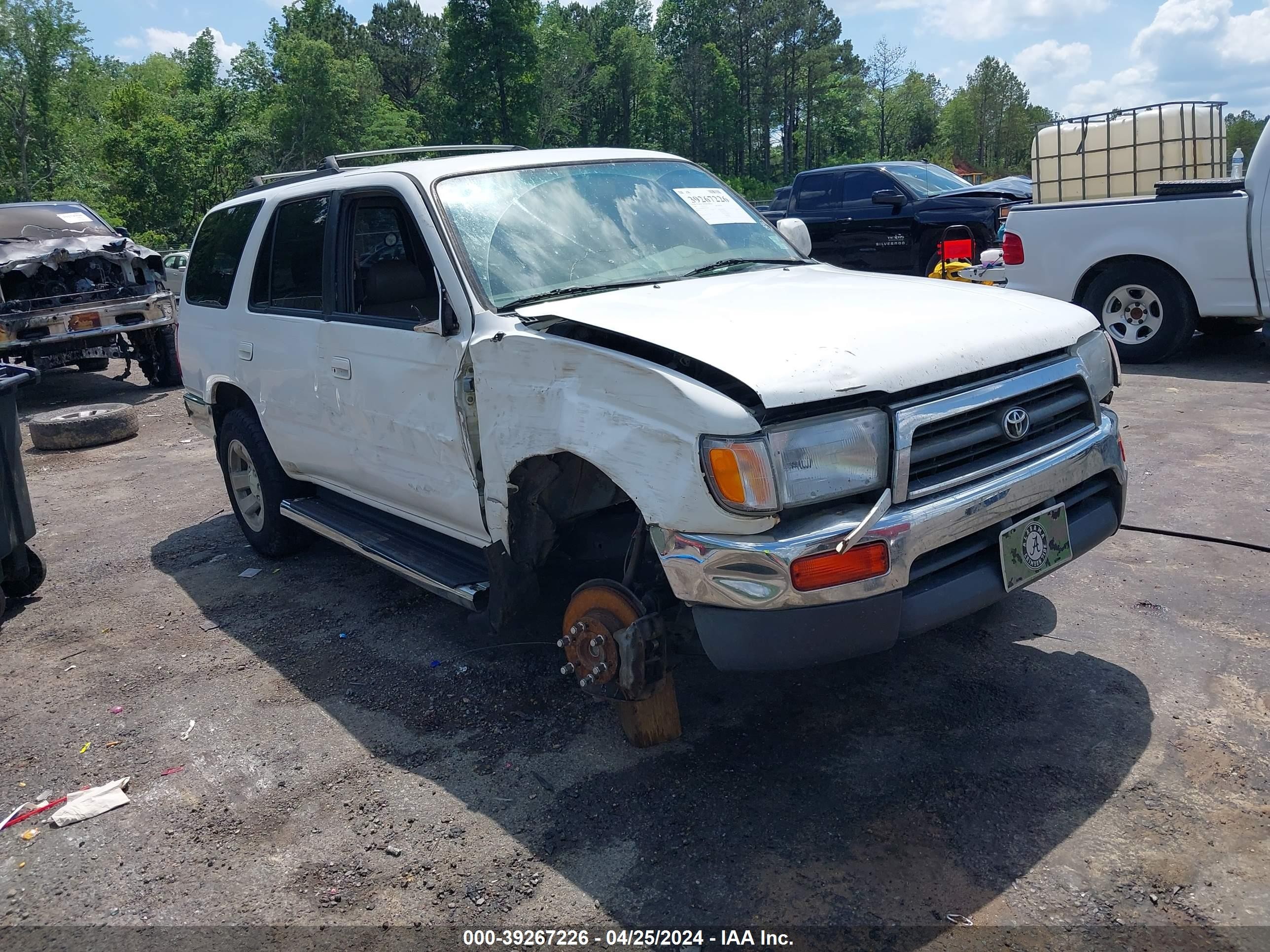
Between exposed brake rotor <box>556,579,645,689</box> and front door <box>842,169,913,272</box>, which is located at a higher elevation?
front door <box>842,169,913,272</box>

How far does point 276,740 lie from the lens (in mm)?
3695

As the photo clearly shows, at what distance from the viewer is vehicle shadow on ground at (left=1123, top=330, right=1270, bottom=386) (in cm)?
828

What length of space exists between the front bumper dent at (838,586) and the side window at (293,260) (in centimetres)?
257

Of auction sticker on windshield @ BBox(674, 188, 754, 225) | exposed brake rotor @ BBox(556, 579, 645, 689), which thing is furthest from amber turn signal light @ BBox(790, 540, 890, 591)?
auction sticker on windshield @ BBox(674, 188, 754, 225)

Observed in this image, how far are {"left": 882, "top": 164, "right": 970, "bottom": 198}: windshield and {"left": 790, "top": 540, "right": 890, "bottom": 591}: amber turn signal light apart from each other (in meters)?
11.5

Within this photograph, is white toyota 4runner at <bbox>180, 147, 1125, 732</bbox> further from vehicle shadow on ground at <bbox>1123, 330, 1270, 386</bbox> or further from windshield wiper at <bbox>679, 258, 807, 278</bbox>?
vehicle shadow on ground at <bbox>1123, 330, 1270, 386</bbox>

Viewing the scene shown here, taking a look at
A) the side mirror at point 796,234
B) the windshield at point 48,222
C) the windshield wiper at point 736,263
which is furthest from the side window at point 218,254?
the windshield at point 48,222

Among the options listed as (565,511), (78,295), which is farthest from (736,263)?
(78,295)

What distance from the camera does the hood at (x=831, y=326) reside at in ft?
8.96

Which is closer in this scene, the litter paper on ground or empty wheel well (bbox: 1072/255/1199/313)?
the litter paper on ground

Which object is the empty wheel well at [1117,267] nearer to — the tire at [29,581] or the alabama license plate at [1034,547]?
the alabama license plate at [1034,547]

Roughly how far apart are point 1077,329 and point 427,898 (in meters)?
2.76

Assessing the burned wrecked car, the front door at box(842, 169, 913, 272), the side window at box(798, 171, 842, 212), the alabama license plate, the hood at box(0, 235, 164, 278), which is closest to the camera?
the alabama license plate

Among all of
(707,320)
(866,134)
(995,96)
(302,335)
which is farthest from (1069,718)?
(866,134)
